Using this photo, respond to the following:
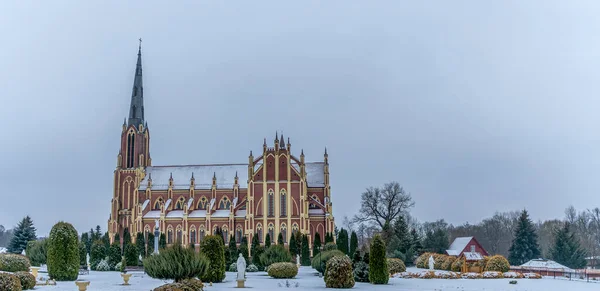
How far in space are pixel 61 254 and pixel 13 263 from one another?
6.63 meters

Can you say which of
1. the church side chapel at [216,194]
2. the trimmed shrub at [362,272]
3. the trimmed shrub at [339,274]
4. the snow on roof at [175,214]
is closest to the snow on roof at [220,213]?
the church side chapel at [216,194]

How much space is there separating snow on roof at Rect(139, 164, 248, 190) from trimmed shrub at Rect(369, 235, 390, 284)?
155ft

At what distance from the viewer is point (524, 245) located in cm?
6309

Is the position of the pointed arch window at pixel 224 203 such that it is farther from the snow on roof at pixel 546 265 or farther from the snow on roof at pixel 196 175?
the snow on roof at pixel 546 265

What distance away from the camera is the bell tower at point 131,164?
79.7m

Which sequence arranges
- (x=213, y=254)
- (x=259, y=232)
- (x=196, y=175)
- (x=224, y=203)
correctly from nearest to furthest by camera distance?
(x=213, y=254) → (x=259, y=232) → (x=224, y=203) → (x=196, y=175)

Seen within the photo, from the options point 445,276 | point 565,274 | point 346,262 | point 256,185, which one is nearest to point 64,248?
point 346,262

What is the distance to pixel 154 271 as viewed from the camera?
91.5 ft

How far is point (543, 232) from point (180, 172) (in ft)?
204

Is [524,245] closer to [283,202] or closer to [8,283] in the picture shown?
[283,202]

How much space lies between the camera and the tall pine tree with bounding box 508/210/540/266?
62.9m

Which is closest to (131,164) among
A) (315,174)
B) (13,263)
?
(315,174)

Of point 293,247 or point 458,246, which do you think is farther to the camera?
point 293,247

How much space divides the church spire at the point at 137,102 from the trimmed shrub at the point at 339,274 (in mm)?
59754
